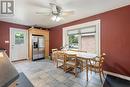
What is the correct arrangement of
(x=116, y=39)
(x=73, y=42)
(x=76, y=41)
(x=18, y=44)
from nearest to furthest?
(x=116, y=39) → (x=76, y=41) → (x=73, y=42) → (x=18, y=44)

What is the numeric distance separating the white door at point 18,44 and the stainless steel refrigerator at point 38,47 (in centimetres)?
64

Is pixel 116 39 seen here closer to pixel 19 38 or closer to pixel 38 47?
pixel 38 47

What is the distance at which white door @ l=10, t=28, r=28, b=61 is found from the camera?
4887 millimetres

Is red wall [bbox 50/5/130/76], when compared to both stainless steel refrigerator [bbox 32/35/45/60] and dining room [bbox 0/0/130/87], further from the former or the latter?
stainless steel refrigerator [bbox 32/35/45/60]

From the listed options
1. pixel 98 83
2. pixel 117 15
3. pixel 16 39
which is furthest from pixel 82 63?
pixel 16 39

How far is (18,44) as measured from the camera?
516 cm

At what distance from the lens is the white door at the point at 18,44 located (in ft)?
16.0

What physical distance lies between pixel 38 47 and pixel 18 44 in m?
1.17

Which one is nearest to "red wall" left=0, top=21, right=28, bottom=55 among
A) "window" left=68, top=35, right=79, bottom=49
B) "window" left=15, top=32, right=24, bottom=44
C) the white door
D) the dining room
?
the dining room

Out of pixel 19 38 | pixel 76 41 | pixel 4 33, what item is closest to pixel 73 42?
pixel 76 41

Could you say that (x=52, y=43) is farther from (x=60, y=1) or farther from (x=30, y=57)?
(x=60, y=1)

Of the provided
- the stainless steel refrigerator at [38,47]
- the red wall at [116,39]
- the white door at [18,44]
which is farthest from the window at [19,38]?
the red wall at [116,39]

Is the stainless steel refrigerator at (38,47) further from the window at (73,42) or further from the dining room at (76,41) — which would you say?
the window at (73,42)

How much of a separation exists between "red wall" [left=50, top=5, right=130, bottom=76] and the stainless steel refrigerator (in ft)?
12.1
